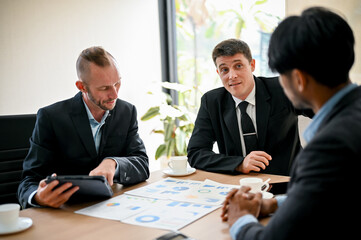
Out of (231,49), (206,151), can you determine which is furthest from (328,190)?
(231,49)

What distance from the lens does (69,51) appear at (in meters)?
3.50

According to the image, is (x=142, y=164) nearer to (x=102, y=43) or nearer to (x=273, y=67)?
(x=273, y=67)

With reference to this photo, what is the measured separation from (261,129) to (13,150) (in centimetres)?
142

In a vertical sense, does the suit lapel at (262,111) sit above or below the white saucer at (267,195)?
above

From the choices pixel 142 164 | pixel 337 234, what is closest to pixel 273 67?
pixel 337 234

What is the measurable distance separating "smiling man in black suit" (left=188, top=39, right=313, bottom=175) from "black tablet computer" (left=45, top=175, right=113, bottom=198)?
0.70m

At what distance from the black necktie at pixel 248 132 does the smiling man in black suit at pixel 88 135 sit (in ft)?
Answer: 2.04

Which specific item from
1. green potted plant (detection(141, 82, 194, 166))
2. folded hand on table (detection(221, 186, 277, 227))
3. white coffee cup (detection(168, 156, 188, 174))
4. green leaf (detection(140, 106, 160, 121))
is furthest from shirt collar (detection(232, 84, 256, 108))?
green leaf (detection(140, 106, 160, 121))

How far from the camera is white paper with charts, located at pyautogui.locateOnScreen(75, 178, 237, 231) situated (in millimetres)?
1320

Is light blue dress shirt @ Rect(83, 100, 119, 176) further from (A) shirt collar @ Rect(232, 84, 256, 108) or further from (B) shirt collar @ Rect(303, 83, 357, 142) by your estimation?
(B) shirt collar @ Rect(303, 83, 357, 142)

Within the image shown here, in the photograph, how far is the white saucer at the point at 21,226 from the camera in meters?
1.26

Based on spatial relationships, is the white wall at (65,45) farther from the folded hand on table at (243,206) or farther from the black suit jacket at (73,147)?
the folded hand on table at (243,206)

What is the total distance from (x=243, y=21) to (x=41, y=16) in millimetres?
1985

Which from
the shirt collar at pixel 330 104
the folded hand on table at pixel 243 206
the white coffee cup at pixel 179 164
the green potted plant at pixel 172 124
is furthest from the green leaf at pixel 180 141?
the shirt collar at pixel 330 104
